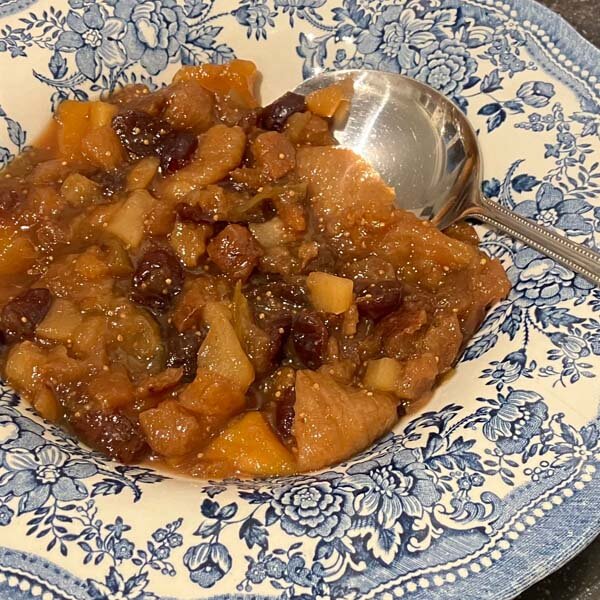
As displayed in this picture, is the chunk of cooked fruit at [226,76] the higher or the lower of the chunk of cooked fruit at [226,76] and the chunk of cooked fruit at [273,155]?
the higher

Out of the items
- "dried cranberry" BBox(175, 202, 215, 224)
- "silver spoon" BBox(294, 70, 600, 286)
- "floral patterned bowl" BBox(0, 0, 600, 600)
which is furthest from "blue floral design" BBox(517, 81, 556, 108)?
"dried cranberry" BBox(175, 202, 215, 224)

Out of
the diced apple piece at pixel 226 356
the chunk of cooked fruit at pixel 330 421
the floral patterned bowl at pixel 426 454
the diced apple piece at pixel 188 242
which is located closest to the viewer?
the floral patterned bowl at pixel 426 454

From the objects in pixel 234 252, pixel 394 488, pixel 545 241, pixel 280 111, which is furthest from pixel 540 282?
pixel 280 111

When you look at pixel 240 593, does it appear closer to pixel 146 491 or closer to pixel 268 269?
pixel 146 491

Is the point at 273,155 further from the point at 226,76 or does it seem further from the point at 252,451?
the point at 252,451

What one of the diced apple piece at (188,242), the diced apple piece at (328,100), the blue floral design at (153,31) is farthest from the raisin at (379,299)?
the blue floral design at (153,31)

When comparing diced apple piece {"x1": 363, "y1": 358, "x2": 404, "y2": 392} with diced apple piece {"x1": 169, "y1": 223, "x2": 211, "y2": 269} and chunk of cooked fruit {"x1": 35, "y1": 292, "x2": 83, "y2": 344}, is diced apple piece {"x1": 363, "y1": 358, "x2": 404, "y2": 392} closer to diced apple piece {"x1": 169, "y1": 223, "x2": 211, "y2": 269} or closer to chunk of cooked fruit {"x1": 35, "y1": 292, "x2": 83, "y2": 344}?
diced apple piece {"x1": 169, "y1": 223, "x2": 211, "y2": 269}

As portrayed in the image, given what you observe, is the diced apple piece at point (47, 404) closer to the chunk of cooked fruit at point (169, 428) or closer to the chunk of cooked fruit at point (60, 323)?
the chunk of cooked fruit at point (60, 323)
